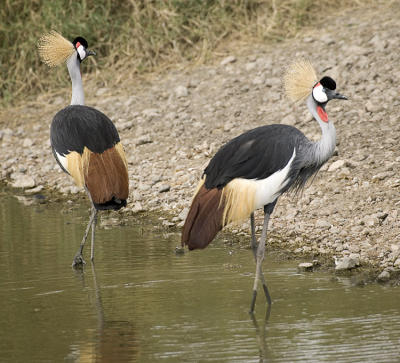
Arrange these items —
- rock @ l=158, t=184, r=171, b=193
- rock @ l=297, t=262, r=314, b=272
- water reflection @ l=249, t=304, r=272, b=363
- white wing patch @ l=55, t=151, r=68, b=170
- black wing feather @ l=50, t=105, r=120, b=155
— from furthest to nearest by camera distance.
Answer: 1. rock @ l=158, t=184, r=171, b=193
2. white wing patch @ l=55, t=151, r=68, b=170
3. black wing feather @ l=50, t=105, r=120, b=155
4. rock @ l=297, t=262, r=314, b=272
5. water reflection @ l=249, t=304, r=272, b=363

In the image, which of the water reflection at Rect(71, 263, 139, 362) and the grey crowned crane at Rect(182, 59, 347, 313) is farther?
the grey crowned crane at Rect(182, 59, 347, 313)

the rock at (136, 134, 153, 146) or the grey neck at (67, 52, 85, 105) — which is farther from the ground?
the grey neck at (67, 52, 85, 105)

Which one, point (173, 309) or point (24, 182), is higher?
point (24, 182)

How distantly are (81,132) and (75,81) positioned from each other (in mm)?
1005

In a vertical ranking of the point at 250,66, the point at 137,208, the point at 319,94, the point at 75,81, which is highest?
the point at 250,66

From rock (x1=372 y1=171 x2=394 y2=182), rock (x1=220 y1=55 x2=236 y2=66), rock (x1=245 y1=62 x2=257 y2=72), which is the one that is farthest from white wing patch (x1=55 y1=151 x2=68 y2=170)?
rock (x1=220 y1=55 x2=236 y2=66)

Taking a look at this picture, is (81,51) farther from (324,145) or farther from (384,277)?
(384,277)

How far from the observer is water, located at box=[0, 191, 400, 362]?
13.6ft

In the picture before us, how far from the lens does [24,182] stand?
318 inches

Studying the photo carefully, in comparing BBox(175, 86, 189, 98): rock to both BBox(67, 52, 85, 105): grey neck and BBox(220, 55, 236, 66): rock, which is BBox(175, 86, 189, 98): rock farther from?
BBox(67, 52, 85, 105): grey neck

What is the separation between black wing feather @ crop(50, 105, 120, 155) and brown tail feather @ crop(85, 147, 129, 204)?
0.27ft

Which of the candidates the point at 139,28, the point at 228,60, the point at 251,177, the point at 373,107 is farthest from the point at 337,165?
the point at 139,28

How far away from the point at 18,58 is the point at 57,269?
16.7ft

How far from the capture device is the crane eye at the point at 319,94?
5.24m
